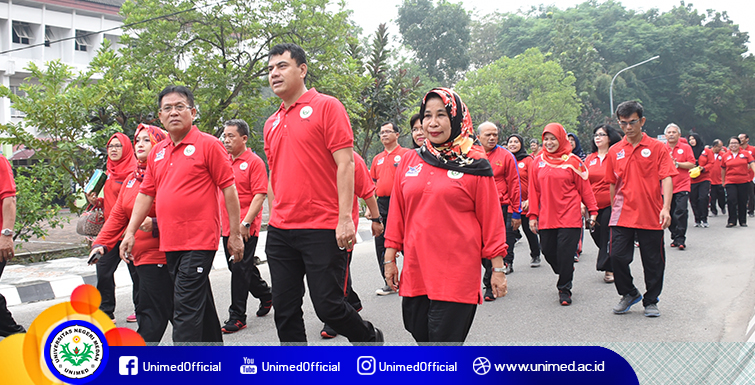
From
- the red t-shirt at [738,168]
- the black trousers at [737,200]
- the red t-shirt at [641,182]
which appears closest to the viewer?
the red t-shirt at [641,182]

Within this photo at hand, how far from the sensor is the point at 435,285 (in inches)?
126

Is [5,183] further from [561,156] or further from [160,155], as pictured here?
[561,156]

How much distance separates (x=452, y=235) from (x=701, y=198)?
11435mm

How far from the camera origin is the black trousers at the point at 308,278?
3.64 metres

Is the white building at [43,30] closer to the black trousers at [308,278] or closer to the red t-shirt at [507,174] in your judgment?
the red t-shirt at [507,174]

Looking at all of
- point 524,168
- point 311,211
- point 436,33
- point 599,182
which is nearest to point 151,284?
point 311,211

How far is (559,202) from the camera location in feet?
20.8

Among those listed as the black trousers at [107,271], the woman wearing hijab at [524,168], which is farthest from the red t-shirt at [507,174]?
the black trousers at [107,271]

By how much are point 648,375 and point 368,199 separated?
10.6 ft

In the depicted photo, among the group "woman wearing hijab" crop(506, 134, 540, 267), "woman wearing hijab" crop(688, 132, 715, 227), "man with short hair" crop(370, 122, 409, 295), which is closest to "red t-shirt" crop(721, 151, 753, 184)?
"woman wearing hijab" crop(688, 132, 715, 227)

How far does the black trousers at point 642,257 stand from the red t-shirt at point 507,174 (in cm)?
137

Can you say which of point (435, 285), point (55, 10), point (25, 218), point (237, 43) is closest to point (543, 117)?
point (237, 43)

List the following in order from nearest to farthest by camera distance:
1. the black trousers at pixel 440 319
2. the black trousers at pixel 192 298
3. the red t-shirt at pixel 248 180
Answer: the black trousers at pixel 440 319
the black trousers at pixel 192 298
the red t-shirt at pixel 248 180

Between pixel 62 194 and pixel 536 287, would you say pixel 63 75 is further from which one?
pixel 536 287
